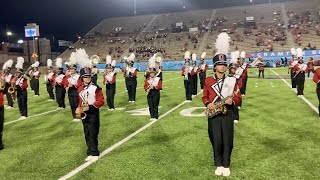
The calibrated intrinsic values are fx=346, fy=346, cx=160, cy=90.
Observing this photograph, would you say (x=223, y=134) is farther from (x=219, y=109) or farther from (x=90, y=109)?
(x=90, y=109)

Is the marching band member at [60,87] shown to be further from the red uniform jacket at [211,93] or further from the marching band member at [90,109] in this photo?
the red uniform jacket at [211,93]

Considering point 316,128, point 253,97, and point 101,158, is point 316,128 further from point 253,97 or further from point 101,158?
point 253,97

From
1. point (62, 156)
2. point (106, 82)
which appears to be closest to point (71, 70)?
Result: point (106, 82)

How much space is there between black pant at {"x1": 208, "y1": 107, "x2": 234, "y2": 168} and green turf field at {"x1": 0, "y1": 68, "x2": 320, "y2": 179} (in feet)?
1.12

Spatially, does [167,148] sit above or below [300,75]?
below

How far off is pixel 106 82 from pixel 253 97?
728 centimetres

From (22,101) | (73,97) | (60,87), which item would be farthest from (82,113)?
(60,87)

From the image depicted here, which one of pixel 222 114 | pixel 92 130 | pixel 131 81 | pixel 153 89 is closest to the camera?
pixel 222 114

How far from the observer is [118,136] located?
9.38 meters

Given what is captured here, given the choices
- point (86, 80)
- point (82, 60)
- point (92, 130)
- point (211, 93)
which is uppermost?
point (82, 60)

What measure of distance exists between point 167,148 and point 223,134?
89.3 inches

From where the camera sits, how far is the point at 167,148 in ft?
25.8

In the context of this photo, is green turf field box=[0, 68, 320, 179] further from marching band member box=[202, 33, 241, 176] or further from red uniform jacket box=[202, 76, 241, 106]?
red uniform jacket box=[202, 76, 241, 106]

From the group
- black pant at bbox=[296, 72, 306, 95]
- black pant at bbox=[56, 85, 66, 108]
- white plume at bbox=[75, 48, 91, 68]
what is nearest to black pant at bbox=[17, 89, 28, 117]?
black pant at bbox=[56, 85, 66, 108]
